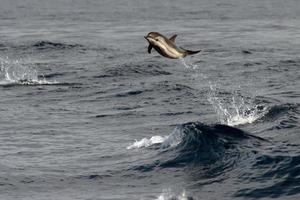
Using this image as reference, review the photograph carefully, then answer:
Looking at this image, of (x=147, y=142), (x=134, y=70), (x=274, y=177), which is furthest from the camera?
(x=134, y=70)

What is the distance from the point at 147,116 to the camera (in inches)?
1906

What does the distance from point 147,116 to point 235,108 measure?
17.7 feet

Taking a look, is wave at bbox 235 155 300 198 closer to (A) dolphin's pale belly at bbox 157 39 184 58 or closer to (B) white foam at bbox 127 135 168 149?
(B) white foam at bbox 127 135 168 149

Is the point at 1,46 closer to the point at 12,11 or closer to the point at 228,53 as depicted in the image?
the point at 228,53

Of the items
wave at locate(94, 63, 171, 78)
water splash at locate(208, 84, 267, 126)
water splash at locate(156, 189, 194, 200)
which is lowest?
water splash at locate(156, 189, 194, 200)

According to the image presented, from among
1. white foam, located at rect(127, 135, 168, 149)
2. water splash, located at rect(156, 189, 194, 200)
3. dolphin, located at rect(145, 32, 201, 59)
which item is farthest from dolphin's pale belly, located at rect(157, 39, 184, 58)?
white foam, located at rect(127, 135, 168, 149)

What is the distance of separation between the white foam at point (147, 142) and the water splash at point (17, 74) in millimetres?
20693

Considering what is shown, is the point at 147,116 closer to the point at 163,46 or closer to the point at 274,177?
the point at 274,177

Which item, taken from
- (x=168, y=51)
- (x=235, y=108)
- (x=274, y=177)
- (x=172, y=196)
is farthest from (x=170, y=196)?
(x=235, y=108)

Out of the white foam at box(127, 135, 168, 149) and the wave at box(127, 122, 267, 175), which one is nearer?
the wave at box(127, 122, 267, 175)

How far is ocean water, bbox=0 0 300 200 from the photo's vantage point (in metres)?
33.8

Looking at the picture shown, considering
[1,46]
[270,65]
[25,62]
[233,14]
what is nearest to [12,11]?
[233,14]

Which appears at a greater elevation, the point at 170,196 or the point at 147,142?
the point at 147,142

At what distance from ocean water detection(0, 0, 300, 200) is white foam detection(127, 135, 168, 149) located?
5cm
